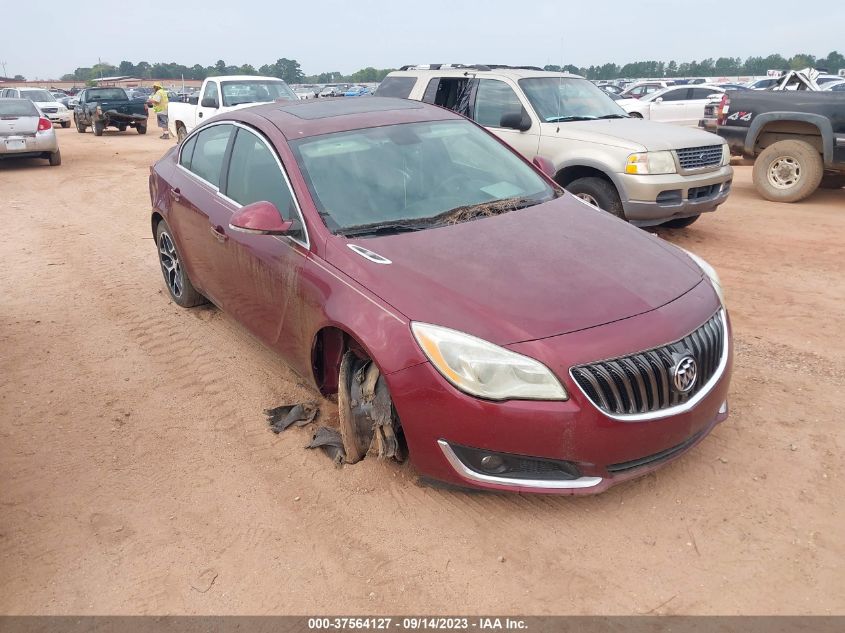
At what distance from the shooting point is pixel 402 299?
297cm

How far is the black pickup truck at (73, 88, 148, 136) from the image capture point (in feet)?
72.7

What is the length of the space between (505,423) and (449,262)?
877 millimetres

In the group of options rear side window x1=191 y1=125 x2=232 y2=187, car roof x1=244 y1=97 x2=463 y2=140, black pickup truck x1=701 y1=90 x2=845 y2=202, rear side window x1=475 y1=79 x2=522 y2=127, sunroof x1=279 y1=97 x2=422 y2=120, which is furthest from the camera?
black pickup truck x1=701 y1=90 x2=845 y2=202

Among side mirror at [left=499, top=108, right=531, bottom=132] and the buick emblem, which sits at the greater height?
side mirror at [left=499, top=108, right=531, bottom=132]

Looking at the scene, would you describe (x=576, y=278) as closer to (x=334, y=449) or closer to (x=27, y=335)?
(x=334, y=449)

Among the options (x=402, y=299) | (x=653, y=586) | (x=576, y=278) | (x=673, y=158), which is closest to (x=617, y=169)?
(x=673, y=158)

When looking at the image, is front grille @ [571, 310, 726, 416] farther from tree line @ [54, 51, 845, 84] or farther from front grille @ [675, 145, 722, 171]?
tree line @ [54, 51, 845, 84]

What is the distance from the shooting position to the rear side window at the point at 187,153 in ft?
17.0

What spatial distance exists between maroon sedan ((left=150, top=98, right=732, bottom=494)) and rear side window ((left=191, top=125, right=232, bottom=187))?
0.05 meters

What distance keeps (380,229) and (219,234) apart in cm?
141

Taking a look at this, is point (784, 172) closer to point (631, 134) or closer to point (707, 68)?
point (631, 134)

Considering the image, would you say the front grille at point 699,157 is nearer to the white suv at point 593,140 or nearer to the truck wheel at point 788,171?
the white suv at point 593,140

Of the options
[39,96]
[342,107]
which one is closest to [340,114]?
[342,107]

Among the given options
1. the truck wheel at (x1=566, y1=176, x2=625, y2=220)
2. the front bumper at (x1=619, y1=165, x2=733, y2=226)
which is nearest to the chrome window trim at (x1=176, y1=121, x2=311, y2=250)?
the truck wheel at (x1=566, y1=176, x2=625, y2=220)
